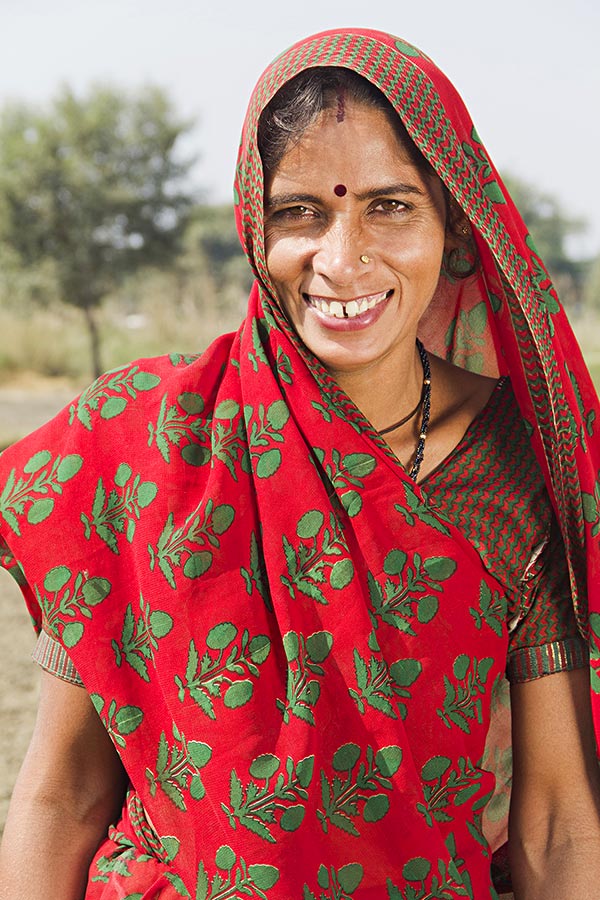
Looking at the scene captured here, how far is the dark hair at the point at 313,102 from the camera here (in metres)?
1.73

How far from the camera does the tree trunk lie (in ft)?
56.9

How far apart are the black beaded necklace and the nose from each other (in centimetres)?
38

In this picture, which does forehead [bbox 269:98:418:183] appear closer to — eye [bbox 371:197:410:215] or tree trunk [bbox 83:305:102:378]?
eye [bbox 371:197:410:215]

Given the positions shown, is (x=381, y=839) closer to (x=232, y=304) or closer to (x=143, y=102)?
(x=143, y=102)

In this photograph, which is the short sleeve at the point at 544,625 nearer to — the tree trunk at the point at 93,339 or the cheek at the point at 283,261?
the cheek at the point at 283,261

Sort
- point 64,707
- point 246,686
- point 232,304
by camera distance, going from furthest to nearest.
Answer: point 232,304 → point 64,707 → point 246,686

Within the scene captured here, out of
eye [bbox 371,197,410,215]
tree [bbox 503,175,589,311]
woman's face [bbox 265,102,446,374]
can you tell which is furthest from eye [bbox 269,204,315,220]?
tree [bbox 503,175,589,311]

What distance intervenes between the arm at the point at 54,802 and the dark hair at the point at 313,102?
3.31ft

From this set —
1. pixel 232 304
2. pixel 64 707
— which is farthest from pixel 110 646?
pixel 232 304

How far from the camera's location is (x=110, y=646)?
170cm

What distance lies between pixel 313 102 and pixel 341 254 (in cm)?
26

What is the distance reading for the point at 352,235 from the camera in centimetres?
174

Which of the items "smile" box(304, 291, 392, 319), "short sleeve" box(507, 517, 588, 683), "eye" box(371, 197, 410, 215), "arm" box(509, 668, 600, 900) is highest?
"eye" box(371, 197, 410, 215)

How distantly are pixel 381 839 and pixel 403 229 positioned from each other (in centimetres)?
102
